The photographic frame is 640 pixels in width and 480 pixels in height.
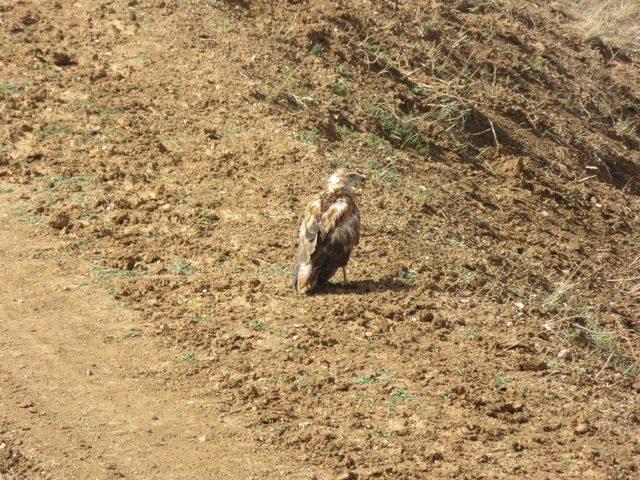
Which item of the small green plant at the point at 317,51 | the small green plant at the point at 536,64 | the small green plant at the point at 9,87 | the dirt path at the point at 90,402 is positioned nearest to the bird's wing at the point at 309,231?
the dirt path at the point at 90,402

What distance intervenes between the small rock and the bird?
2527mm

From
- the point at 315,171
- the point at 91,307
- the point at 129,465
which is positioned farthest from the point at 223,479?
the point at 315,171

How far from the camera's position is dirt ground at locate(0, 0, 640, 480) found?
784 cm

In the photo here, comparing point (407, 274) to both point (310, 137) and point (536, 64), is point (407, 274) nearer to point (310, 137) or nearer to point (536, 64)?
point (310, 137)

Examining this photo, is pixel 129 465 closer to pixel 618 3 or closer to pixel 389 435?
pixel 389 435

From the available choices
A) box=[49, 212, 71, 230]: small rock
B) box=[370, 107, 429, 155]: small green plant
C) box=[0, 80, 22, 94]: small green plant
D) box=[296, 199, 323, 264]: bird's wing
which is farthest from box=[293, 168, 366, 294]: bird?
box=[0, 80, 22, 94]: small green plant

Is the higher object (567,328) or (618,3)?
(618,3)

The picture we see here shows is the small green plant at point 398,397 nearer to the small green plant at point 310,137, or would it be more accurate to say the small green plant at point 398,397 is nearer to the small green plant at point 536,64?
the small green plant at point 310,137

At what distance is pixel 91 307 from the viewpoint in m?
9.24

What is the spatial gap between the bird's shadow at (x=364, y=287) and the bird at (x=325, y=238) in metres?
0.08

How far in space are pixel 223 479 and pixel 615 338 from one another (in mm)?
4867

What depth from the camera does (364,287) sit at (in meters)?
9.97

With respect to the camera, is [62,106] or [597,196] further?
[597,196]

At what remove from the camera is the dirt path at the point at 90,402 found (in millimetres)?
7297
